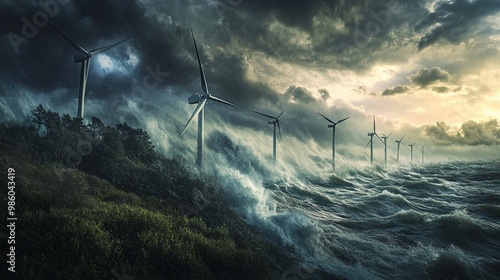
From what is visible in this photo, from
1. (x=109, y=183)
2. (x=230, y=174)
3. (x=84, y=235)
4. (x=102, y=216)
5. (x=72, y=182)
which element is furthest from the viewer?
(x=230, y=174)

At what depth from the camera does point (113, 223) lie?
13.9m

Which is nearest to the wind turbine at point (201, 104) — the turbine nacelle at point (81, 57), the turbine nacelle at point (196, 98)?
the turbine nacelle at point (196, 98)

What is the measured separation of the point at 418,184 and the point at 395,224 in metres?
40.0

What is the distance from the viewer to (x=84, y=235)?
1183 cm

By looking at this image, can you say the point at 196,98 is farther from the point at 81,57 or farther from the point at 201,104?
the point at 81,57

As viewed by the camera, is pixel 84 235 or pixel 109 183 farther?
pixel 109 183

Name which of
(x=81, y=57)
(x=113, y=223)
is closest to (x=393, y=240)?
(x=113, y=223)

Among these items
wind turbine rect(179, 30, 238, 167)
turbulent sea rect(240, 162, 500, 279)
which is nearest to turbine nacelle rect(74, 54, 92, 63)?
wind turbine rect(179, 30, 238, 167)

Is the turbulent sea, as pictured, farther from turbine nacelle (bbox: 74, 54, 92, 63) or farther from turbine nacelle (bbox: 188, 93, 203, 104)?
turbine nacelle (bbox: 74, 54, 92, 63)

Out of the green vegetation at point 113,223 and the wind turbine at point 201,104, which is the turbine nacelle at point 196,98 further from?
the green vegetation at point 113,223

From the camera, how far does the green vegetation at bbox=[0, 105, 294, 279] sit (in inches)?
426

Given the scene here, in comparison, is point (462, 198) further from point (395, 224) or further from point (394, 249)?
point (394, 249)

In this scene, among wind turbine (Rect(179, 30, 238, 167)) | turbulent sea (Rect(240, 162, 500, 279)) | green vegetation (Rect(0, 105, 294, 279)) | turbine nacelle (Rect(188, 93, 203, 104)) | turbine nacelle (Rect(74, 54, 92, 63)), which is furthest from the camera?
turbine nacelle (Rect(74, 54, 92, 63))

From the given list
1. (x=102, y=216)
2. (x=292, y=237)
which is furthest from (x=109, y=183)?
(x=292, y=237)
